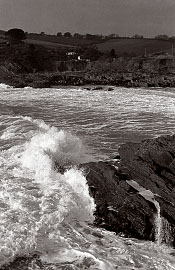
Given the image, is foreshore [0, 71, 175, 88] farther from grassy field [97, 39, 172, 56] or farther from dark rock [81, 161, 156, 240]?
grassy field [97, 39, 172, 56]

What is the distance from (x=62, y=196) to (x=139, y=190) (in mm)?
2591

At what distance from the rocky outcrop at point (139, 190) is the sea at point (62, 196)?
10.3 inches

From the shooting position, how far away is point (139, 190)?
12000 mm

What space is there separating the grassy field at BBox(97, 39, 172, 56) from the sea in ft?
268

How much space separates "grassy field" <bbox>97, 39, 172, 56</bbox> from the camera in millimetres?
105475

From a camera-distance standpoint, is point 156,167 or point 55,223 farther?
point 156,167

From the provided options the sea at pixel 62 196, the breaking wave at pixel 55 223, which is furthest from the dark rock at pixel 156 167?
the breaking wave at pixel 55 223

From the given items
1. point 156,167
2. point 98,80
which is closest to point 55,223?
point 156,167

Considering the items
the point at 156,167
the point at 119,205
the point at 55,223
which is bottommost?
the point at 55,223

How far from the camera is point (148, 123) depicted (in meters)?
24.6

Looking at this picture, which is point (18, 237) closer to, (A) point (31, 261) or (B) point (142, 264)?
(A) point (31, 261)

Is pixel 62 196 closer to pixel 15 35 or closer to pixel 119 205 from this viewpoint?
pixel 119 205

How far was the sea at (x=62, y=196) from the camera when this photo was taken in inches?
379

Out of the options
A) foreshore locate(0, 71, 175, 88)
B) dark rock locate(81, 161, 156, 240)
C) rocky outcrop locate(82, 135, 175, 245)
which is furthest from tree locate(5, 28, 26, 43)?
dark rock locate(81, 161, 156, 240)
